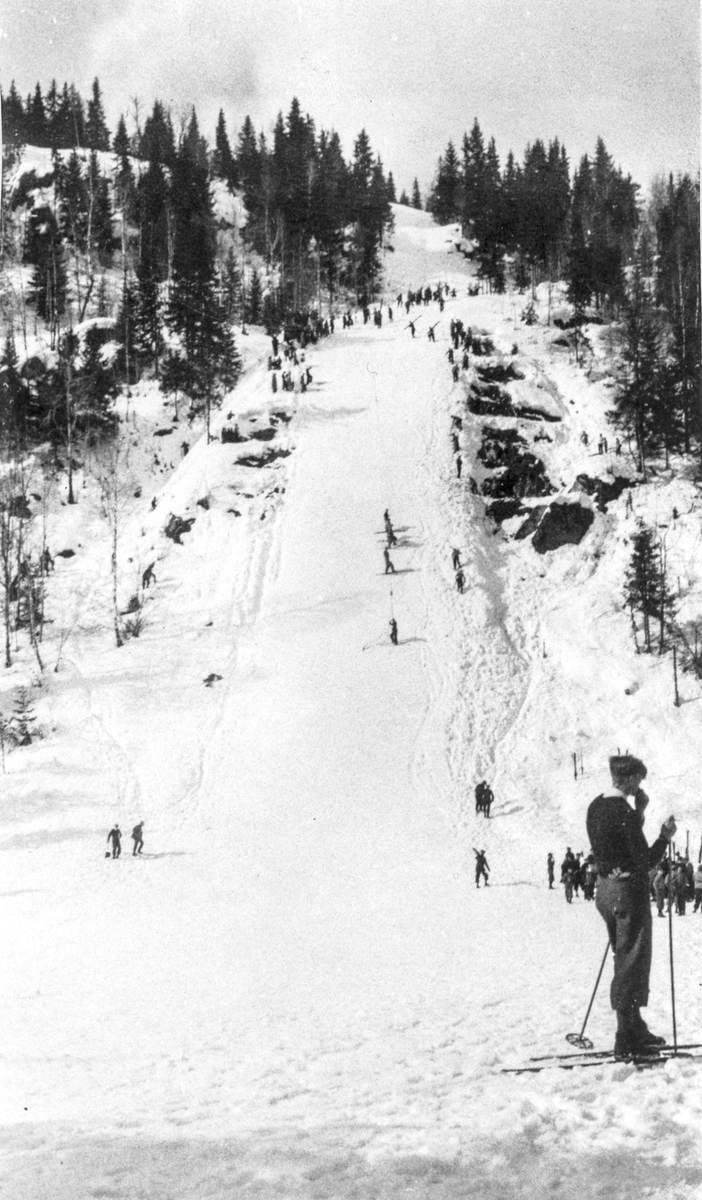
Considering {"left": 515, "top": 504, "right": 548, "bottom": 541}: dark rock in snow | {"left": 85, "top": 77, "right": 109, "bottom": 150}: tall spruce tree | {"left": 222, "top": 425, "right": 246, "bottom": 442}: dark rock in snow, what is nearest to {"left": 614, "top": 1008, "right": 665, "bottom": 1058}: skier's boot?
{"left": 515, "top": 504, "right": 548, "bottom": 541}: dark rock in snow

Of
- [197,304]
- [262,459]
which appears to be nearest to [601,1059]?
[262,459]

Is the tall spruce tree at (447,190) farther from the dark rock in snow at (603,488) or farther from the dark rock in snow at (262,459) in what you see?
the dark rock in snow at (603,488)

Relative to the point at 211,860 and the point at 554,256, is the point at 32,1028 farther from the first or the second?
the point at 554,256

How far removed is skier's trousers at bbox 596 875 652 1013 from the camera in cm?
504

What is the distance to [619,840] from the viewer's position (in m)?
5.00

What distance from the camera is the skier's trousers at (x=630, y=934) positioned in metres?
5.04

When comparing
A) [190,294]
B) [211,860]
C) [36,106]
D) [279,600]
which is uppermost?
[36,106]

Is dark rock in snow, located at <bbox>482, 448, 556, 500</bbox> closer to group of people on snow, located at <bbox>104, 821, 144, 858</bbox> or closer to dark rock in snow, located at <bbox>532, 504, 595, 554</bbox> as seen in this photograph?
dark rock in snow, located at <bbox>532, 504, 595, 554</bbox>

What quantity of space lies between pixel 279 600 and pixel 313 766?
28.3 feet

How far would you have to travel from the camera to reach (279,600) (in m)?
29.1

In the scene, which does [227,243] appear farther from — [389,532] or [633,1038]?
[633,1038]

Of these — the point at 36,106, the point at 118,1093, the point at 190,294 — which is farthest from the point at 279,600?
the point at 36,106

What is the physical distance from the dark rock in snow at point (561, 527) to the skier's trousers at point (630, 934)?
29373mm

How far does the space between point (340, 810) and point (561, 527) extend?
60.5 ft
